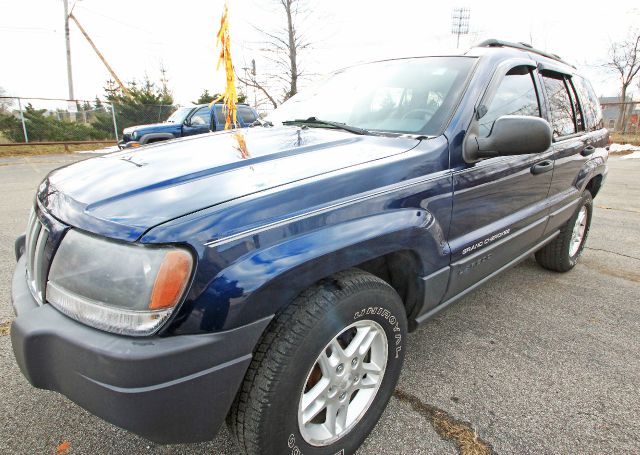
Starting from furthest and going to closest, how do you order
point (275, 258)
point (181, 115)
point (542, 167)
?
point (181, 115) < point (542, 167) < point (275, 258)

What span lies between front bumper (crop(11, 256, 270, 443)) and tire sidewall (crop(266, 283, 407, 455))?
0.17 metres

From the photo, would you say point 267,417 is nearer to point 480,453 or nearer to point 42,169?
point 480,453

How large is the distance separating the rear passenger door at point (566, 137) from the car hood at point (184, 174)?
162 centimetres

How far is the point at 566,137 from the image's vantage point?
3117 mm

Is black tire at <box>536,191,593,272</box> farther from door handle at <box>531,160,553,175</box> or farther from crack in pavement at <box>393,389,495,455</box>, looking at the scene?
crack in pavement at <box>393,389,495,455</box>

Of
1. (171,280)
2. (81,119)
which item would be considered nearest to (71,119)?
(81,119)

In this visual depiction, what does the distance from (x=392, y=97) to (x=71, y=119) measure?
19.8 m

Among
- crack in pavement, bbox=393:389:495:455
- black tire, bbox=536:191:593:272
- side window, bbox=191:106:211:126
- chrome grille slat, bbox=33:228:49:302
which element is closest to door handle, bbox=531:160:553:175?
black tire, bbox=536:191:593:272

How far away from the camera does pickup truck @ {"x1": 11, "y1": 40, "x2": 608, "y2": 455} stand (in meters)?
1.23

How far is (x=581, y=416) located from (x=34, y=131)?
2015 centimetres

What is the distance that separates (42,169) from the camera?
10.9 meters

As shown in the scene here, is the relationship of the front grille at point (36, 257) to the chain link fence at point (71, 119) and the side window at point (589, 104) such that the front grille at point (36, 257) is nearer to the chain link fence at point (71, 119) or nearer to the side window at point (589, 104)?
the side window at point (589, 104)

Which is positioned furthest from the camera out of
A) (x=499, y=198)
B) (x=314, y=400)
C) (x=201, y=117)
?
(x=201, y=117)

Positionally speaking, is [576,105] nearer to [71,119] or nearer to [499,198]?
[499,198]
